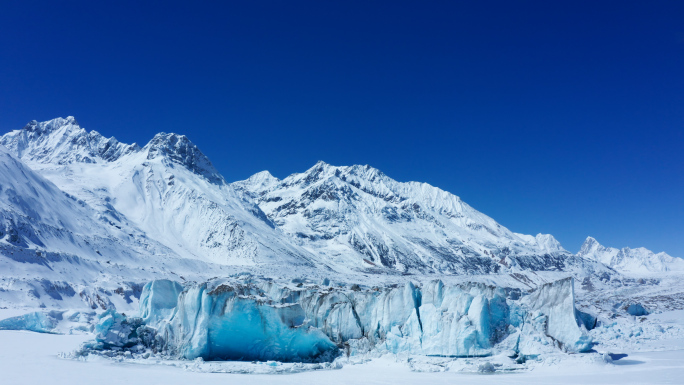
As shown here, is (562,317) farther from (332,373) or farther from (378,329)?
(332,373)

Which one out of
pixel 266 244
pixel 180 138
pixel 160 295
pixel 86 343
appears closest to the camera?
pixel 86 343

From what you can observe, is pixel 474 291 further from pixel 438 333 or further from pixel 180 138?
pixel 180 138

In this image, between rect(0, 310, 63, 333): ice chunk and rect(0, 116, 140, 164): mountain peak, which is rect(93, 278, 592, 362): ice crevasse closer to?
rect(0, 310, 63, 333): ice chunk

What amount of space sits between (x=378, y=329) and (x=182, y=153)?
483 feet

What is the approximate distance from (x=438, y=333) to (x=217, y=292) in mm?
12711

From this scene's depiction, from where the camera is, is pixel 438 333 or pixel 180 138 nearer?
pixel 438 333

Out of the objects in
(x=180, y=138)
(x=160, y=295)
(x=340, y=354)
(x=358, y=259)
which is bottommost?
(x=340, y=354)

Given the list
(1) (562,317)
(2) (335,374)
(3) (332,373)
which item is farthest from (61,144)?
(1) (562,317)

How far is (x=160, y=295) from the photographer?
29.3 metres

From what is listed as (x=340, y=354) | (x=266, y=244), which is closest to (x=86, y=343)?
(x=340, y=354)

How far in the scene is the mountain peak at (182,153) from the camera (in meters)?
153

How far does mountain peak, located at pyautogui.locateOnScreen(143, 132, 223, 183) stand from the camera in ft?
502

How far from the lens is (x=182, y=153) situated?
524 ft

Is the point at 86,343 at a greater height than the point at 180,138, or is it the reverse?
the point at 180,138
